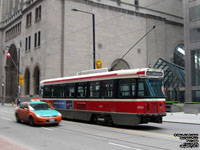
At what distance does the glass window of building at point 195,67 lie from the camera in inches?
1336

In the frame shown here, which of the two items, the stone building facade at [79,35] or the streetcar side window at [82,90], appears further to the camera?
the stone building facade at [79,35]

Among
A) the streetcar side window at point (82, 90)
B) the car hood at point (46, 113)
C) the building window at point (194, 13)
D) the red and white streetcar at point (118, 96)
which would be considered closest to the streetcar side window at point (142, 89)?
the red and white streetcar at point (118, 96)

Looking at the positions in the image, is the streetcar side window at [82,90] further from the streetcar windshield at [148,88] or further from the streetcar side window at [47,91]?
the streetcar windshield at [148,88]

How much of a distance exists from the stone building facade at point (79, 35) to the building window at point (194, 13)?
2036 cm

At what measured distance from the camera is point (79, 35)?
159ft

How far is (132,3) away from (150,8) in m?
5.22

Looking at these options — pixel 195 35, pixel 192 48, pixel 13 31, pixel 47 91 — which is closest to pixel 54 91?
pixel 47 91

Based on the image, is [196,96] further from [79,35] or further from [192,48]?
[79,35]

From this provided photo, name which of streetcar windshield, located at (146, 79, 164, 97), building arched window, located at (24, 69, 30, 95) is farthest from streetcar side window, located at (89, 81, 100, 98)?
building arched window, located at (24, 69, 30, 95)

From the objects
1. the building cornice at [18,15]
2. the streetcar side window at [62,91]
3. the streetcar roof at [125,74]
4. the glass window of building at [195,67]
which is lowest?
the streetcar side window at [62,91]

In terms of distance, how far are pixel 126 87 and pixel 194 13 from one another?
81.1 feet

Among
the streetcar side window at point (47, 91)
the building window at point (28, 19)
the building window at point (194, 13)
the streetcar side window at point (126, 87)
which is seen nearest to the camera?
the streetcar side window at point (126, 87)

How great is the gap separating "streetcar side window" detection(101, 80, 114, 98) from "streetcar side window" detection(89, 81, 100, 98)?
0.47m

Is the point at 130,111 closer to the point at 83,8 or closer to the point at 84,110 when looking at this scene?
the point at 84,110
